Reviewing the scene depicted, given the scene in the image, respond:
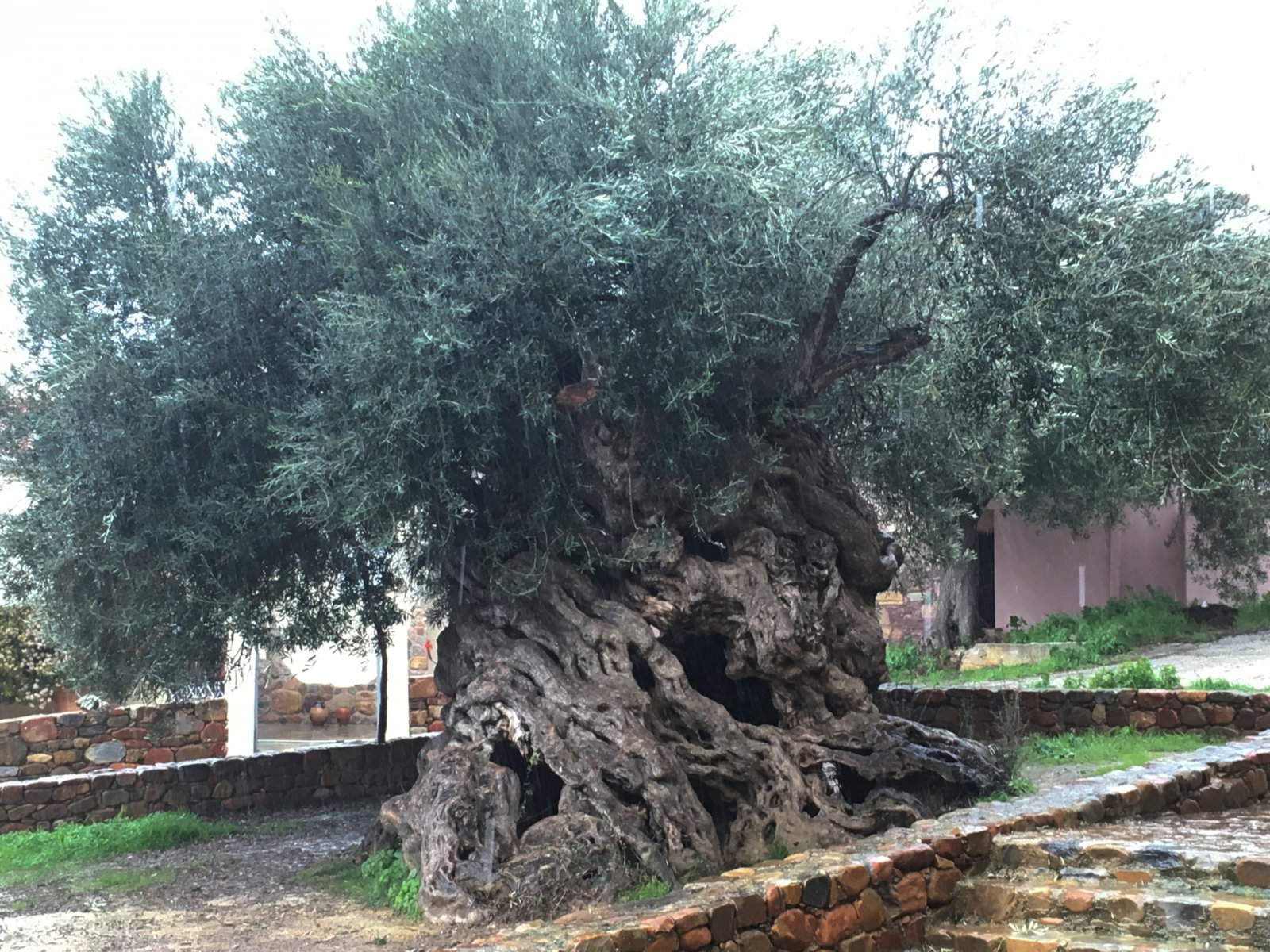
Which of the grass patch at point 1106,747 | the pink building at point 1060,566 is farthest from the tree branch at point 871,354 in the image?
the pink building at point 1060,566

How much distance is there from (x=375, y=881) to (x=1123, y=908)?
5.16m

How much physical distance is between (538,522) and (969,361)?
12.6 ft

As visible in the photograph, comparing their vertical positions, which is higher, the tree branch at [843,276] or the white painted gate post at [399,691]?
the tree branch at [843,276]

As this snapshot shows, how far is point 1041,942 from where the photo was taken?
16.9 ft

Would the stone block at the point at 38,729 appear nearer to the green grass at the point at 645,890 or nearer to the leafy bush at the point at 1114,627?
the green grass at the point at 645,890

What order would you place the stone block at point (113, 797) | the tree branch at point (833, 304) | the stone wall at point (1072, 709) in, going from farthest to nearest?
the stone wall at point (1072, 709)
the stone block at point (113, 797)
the tree branch at point (833, 304)

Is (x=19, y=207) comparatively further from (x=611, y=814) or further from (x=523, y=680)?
(x=611, y=814)

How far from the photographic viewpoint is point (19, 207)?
9.00 meters

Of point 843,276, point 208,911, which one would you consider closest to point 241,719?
point 208,911

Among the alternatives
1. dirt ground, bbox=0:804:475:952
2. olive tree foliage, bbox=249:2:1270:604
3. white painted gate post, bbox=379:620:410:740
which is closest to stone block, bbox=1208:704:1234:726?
olive tree foliage, bbox=249:2:1270:604

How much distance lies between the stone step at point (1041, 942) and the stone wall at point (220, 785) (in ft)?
28.5

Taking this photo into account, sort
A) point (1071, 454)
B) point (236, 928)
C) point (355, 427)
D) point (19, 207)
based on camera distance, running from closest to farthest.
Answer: point (236, 928), point (355, 427), point (19, 207), point (1071, 454)

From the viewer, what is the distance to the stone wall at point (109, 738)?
1340 cm

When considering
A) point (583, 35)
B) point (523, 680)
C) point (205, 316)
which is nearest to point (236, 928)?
point (523, 680)
